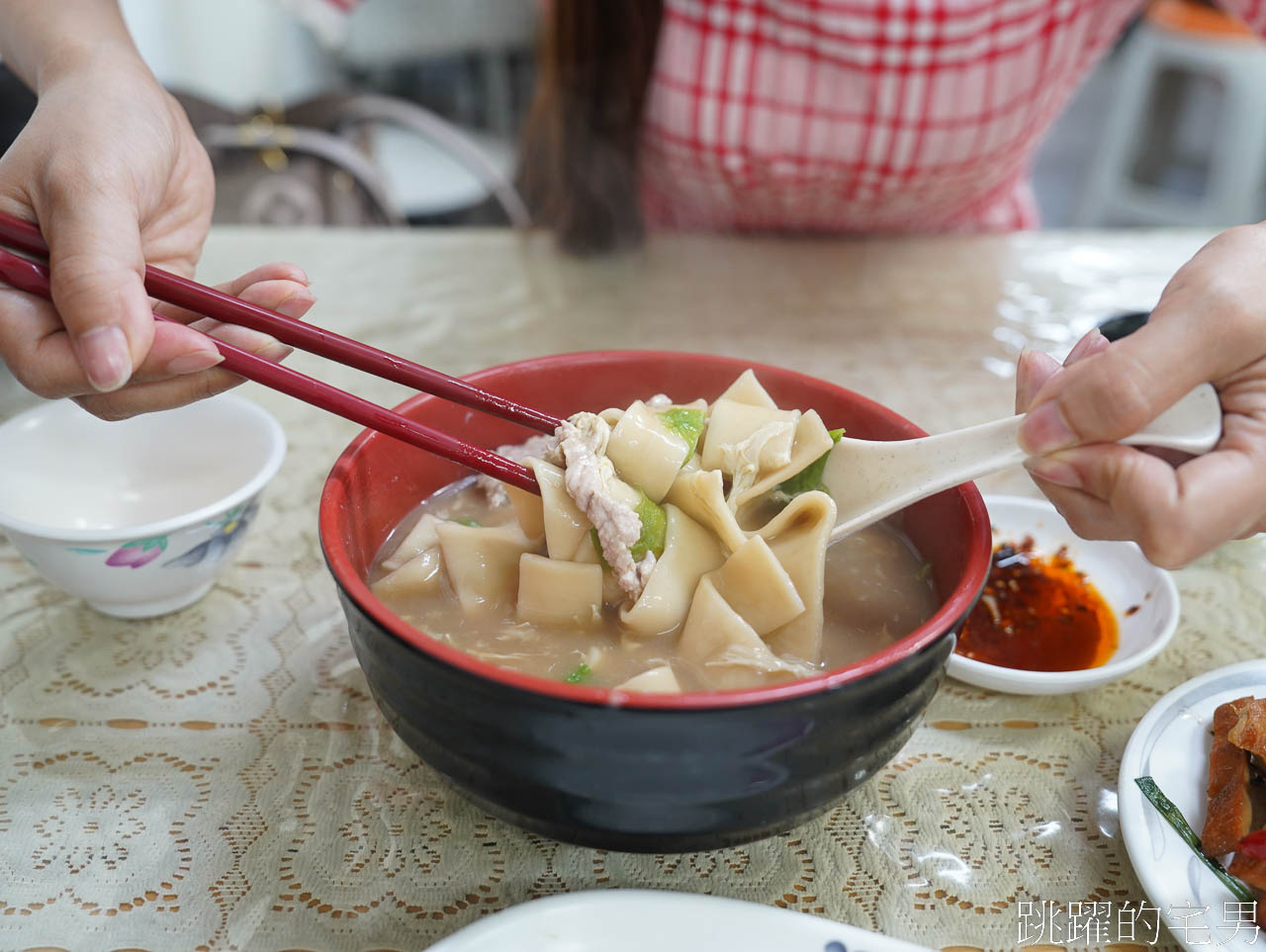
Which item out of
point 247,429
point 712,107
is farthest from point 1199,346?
point 712,107

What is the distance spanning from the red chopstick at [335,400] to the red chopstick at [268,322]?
0.03 m

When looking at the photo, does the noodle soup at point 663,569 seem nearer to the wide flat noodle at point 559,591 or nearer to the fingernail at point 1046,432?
the wide flat noodle at point 559,591

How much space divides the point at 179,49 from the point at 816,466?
5.29 metres

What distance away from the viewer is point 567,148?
95.7 inches

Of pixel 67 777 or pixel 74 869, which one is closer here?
pixel 74 869

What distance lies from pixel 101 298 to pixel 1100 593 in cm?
144

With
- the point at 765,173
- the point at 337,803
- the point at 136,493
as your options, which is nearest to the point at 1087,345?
the point at 337,803

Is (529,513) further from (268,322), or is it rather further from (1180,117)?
(1180,117)

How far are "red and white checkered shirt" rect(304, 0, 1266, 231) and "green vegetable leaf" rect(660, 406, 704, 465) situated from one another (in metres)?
1.37

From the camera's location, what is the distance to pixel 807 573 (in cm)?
120

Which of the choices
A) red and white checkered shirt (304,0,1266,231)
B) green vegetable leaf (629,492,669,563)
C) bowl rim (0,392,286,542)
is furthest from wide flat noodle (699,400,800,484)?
red and white checkered shirt (304,0,1266,231)

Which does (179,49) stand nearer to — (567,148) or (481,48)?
(481,48)

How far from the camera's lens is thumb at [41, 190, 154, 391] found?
41.8 inches

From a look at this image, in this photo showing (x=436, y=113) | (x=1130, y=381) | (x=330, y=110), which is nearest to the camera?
(x=1130, y=381)
